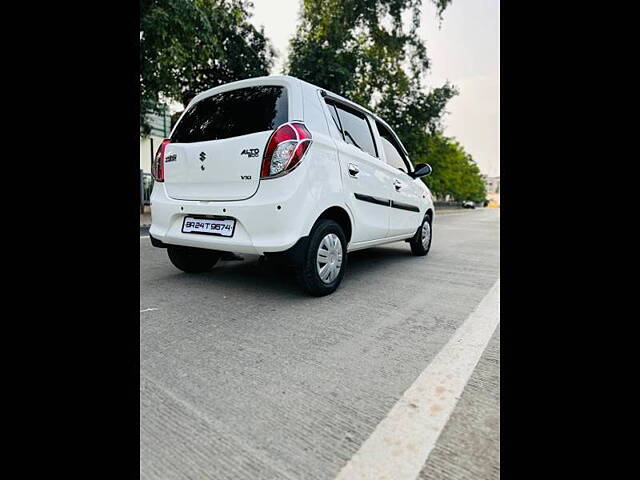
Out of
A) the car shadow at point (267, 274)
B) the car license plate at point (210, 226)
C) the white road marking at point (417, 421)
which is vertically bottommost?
the white road marking at point (417, 421)

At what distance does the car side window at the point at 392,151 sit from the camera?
158 inches

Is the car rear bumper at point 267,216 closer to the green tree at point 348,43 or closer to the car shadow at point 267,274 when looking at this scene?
the car shadow at point 267,274

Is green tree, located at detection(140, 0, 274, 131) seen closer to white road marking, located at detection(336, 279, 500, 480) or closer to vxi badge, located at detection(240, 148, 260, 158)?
vxi badge, located at detection(240, 148, 260, 158)

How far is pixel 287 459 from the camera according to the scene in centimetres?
119

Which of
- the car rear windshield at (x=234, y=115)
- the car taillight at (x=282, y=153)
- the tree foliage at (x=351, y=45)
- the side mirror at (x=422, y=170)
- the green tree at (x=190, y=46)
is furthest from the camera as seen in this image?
the tree foliage at (x=351, y=45)

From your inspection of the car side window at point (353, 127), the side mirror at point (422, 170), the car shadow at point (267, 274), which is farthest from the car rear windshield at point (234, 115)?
the side mirror at point (422, 170)

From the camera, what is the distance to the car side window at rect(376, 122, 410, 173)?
4004mm

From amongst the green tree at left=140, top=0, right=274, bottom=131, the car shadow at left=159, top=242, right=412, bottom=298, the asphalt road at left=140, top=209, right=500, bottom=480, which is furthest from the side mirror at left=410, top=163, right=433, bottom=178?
the green tree at left=140, top=0, right=274, bottom=131

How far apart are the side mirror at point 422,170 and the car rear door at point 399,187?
0.62 ft

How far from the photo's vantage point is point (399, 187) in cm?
→ 412
